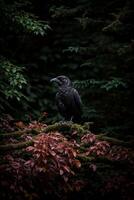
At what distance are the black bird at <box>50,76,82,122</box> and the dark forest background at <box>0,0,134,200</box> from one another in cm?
77

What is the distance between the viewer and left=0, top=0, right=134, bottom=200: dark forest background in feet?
22.3

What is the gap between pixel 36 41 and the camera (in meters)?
14.5

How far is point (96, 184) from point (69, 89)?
6.39 ft

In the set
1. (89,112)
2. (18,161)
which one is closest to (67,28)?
(89,112)

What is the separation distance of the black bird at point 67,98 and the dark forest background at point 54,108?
2.53 ft

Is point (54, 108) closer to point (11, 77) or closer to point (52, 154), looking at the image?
point (11, 77)

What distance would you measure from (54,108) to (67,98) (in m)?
3.66

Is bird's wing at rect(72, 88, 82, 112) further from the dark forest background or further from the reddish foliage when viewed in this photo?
the reddish foliage

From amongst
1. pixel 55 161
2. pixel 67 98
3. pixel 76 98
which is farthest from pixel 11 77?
pixel 55 161

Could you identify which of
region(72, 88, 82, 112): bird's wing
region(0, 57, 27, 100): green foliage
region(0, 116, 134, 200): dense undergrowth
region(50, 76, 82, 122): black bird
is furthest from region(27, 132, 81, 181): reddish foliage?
region(72, 88, 82, 112): bird's wing

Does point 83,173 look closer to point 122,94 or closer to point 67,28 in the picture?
point 122,94

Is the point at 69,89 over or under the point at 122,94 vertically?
over

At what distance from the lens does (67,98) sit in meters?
9.45

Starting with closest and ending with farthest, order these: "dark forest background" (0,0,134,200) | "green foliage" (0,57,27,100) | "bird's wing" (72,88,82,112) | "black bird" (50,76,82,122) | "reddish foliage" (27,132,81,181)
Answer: "reddish foliage" (27,132,81,181) → "dark forest background" (0,0,134,200) → "green foliage" (0,57,27,100) → "black bird" (50,76,82,122) → "bird's wing" (72,88,82,112)
